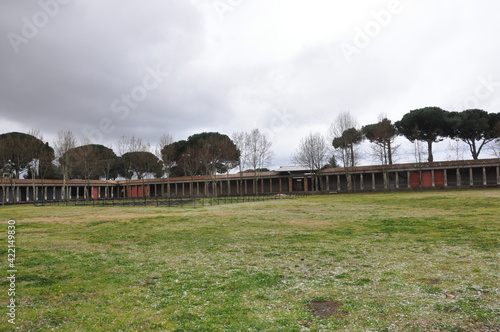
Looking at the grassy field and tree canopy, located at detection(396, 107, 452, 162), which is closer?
the grassy field

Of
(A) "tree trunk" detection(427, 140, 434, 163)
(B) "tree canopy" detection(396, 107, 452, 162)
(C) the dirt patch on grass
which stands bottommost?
(C) the dirt patch on grass

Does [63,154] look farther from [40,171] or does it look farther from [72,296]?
[72,296]

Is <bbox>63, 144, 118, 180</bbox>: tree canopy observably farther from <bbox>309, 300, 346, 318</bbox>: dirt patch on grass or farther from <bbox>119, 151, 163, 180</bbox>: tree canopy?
<bbox>309, 300, 346, 318</bbox>: dirt patch on grass

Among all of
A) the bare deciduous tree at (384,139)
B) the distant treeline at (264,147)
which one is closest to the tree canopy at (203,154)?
the distant treeline at (264,147)

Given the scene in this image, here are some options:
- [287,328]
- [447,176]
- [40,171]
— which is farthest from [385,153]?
[287,328]

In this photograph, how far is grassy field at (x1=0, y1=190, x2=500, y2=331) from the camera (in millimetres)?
5117

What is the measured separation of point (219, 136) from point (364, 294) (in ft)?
265

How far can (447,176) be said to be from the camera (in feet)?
201

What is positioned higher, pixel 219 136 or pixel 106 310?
pixel 219 136

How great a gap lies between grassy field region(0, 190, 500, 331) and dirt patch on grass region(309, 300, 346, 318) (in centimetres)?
2

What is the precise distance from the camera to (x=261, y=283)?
7.11m

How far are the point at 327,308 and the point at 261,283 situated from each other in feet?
5.91

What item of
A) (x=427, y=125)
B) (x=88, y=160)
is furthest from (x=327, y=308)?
(x=427, y=125)

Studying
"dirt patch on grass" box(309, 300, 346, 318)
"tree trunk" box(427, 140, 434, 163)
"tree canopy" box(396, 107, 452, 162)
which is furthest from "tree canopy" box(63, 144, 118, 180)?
"tree trunk" box(427, 140, 434, 163)
